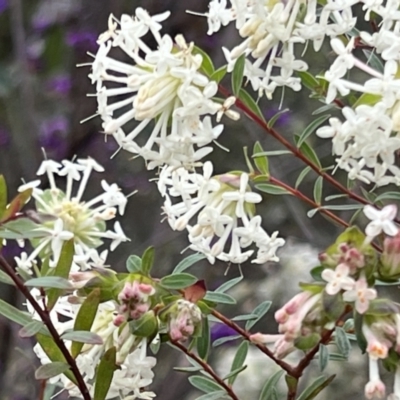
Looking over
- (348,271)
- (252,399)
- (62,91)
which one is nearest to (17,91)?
(62,91)

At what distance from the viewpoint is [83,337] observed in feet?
1.39

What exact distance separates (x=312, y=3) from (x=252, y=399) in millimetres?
1008

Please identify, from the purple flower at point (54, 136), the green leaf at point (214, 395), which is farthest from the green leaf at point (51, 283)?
the purple flower at point (54, 136)

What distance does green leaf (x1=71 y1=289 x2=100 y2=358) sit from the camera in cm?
42

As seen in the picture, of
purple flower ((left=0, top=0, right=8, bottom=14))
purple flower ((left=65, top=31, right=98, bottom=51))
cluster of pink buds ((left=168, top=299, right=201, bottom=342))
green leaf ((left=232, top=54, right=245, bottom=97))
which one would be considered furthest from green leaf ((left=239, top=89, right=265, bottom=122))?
purple flower ((left=0, top=0, right=8, bottom=14))

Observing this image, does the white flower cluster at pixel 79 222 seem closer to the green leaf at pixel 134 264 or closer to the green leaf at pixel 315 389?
the green leaf at pixel 134 264

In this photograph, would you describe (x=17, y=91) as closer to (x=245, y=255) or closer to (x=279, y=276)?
(x=279, y=276)

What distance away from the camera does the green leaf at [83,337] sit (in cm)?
42

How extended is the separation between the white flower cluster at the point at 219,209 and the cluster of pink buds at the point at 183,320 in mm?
39

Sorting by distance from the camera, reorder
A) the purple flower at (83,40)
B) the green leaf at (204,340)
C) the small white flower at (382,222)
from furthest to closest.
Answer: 1. the purple flower at (83,40)
2. the green leaf at (204,340)
3. the small white flower at (382,222)

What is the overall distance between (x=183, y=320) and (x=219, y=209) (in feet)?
0.22

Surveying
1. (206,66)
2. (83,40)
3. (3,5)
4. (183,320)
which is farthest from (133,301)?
(3,5)

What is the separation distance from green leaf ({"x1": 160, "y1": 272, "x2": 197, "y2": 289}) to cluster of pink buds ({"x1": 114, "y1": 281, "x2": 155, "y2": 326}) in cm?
2

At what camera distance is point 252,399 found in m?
1.32
